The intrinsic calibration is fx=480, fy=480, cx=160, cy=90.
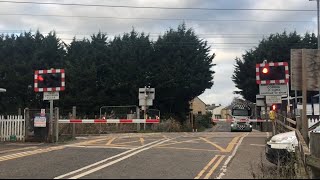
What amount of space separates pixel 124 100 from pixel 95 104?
2554 mm

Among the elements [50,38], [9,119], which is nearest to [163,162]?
[9,119]

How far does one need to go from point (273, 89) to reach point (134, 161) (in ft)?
33.6

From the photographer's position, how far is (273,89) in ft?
71.6

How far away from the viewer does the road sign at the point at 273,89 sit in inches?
854

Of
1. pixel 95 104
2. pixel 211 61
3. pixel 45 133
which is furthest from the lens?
pixel 211 61

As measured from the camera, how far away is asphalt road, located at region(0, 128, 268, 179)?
11.2 m

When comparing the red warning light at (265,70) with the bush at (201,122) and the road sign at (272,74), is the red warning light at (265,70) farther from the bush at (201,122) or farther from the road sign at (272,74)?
the bush at (201,122)

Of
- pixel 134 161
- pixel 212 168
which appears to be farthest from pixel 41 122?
pixel 212 168

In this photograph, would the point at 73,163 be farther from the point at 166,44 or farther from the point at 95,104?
the point at 166,44

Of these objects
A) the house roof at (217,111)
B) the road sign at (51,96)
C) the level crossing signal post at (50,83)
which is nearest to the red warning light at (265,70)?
the level crossing signal post at (50,83)

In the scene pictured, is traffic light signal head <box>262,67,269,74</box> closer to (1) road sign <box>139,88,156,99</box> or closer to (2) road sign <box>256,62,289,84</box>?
(2) road sign <box>256,62,289,84</box>

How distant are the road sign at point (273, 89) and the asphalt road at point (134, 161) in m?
Result: 3.36

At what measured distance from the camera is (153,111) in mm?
38375

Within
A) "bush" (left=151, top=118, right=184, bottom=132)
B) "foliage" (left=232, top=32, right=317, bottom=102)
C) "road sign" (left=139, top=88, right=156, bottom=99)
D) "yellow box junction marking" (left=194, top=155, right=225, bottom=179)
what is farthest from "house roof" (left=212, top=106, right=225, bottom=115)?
"yellow box junction marking" (left=194, top=155, right=225, bottom=179)
